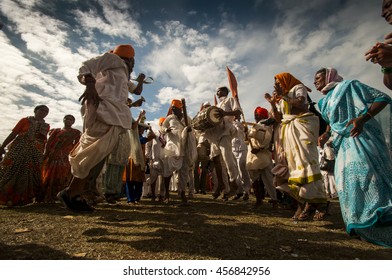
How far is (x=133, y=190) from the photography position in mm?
6309

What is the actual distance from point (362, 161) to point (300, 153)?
4.02 ft

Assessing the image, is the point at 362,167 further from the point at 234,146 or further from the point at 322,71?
the point at 234,146

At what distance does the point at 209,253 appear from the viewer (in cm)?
207

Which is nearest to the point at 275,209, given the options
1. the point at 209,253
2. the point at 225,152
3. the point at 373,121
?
the point at 225,152

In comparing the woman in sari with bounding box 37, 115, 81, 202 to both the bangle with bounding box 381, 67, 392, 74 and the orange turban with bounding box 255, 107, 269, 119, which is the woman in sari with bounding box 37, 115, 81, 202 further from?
the bangle with bounding box 381, 67, 392, 74

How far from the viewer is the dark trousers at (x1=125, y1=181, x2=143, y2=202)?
Result: 20.4 ft

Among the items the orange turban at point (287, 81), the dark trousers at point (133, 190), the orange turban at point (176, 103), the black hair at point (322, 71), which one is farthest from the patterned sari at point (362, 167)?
the dark trousers at point (133, 190)

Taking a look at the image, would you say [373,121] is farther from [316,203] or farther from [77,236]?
[77,236]

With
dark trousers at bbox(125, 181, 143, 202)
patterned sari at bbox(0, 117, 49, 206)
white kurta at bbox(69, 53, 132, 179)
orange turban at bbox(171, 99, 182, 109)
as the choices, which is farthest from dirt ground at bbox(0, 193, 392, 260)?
orange turban at bbox(171, 99, 182, 109)

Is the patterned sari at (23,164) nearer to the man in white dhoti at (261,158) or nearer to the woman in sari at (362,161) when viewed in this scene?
the man in white dhoti at (261,158)

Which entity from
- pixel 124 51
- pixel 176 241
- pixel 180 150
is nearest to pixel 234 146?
pixel 180 150

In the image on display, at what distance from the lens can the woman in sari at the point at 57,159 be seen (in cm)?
605

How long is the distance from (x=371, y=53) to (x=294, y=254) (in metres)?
1.95

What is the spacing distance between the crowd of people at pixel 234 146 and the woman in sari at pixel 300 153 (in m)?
0.02
